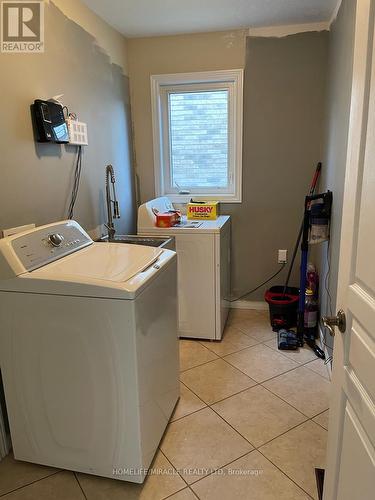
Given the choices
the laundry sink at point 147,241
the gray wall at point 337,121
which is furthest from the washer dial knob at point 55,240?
the gray wall at point 337,121

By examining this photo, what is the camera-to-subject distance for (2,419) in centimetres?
166

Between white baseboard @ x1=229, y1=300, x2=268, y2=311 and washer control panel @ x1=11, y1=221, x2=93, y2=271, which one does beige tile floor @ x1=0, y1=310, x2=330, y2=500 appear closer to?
white baseboard @ x1=229, y1=300, x2=268, y2=311

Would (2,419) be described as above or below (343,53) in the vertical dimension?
below

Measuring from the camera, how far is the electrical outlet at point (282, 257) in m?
3.12

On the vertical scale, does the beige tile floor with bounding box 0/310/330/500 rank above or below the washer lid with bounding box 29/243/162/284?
below

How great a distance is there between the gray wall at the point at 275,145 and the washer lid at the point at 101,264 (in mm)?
1562

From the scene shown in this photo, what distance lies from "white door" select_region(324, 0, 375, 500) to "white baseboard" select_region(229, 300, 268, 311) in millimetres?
2162

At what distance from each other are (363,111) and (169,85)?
246 centimetres

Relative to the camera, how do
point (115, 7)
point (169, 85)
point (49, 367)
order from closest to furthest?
point (49, 367), point (115, 7), point (169, 85)

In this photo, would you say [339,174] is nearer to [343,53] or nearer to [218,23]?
[343,53]

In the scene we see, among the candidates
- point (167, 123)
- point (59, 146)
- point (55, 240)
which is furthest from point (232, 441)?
point (167, 123)

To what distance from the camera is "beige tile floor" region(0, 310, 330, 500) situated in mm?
1507

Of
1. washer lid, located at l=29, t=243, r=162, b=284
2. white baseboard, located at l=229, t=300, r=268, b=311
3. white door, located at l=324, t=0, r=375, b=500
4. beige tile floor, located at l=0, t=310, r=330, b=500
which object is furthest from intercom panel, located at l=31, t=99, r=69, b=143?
white baseboard, located at l=229, t=300, r=268, b=311

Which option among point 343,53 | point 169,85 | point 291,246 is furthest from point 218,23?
point 291,246
